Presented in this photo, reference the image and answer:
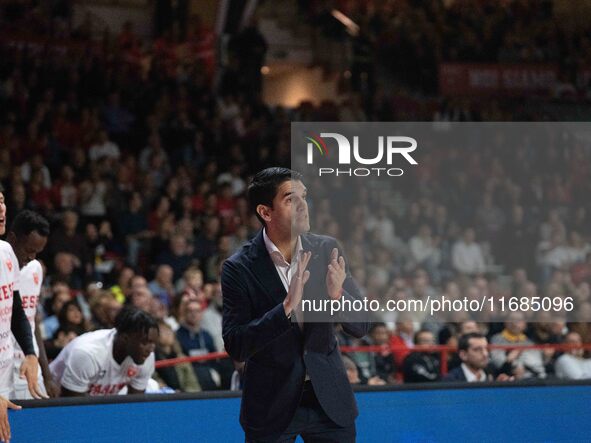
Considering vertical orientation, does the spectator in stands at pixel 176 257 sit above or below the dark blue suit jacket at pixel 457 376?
above

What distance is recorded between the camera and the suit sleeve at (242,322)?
3.37m

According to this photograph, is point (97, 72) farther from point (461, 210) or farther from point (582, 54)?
point (582, 54)

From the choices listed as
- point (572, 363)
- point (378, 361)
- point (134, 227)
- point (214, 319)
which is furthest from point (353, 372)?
point (134, 227)

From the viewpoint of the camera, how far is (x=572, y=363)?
7992 millimetres

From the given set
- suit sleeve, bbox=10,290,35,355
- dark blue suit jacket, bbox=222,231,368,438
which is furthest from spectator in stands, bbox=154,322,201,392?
dark blue suit jacket, bbox=222,231,368,438

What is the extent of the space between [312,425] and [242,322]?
443mm

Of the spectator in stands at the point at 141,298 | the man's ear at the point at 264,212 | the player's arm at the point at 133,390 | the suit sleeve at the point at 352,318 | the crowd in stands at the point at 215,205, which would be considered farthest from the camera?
the spectator in stands at the point at 141,298

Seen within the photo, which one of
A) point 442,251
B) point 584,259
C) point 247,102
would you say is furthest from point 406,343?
point 247,102

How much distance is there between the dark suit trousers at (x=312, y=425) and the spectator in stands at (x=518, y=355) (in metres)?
3.70

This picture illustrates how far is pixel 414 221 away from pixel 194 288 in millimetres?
2624

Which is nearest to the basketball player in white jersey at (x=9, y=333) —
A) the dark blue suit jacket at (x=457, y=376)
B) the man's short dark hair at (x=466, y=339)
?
the dark blue suit jacket at (x=457, y=376)

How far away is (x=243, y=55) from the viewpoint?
16.9 metres

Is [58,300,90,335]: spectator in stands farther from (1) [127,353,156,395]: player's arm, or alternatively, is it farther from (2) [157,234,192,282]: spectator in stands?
(2) [157,234,192,282]: spectator in stands

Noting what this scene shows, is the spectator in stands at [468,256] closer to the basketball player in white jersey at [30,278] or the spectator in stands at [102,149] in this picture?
the basketball player in white jersey at [30,278]
